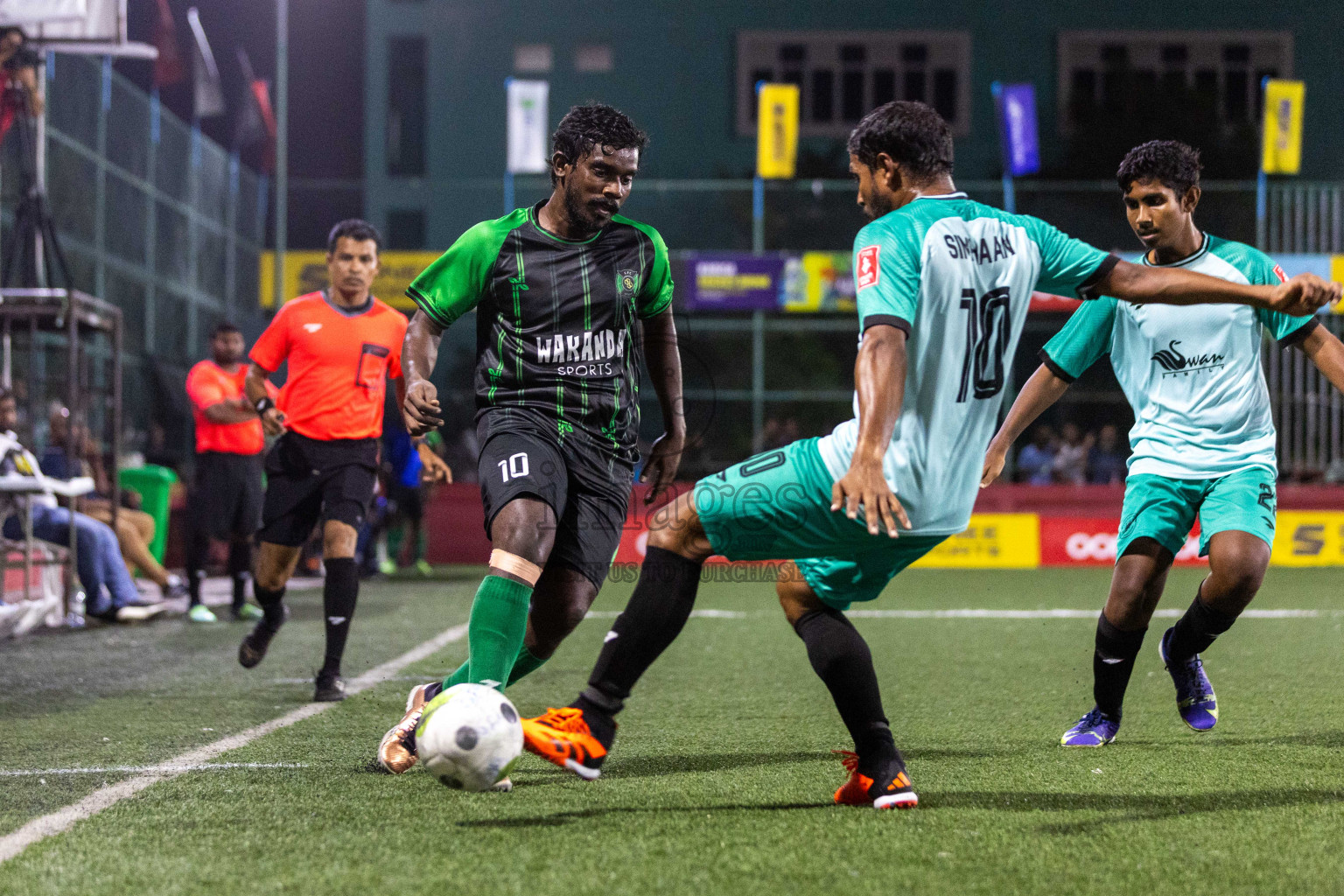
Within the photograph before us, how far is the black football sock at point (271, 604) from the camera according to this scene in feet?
20.6

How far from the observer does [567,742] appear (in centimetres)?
335

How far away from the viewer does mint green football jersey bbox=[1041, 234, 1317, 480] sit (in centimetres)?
470

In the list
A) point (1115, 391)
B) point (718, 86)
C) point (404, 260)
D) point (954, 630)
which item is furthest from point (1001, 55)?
point (954, 630)

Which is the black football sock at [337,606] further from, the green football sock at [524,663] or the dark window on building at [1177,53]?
the dark window on building at [1177,53]

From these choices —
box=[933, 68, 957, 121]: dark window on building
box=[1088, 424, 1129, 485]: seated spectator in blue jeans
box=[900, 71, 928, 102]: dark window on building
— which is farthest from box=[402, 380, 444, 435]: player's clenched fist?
box=[933, 68, 957, 121]: dark window on building

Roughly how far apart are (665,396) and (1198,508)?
1954 millimetres

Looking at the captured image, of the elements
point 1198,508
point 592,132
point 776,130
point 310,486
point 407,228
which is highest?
point 776,130

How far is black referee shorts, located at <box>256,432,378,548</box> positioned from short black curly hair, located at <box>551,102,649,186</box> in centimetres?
241

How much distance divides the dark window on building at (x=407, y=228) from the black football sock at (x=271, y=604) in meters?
19.1

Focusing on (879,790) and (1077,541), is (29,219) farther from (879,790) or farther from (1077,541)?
(1077,541)

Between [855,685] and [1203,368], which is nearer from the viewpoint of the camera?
[855,685]

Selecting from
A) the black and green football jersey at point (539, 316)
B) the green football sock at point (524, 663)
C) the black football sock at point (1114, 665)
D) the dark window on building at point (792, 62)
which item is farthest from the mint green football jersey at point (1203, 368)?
the dark window on building at point (792, 62)

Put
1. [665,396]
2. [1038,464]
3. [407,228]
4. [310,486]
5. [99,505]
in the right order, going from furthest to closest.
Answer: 1. [407,228]
2. [1038,464]
3. [99,505]
4. [310,486]
5. [665,396]

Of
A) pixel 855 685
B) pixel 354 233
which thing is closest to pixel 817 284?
pixel 354 233
